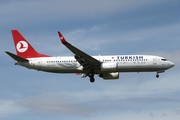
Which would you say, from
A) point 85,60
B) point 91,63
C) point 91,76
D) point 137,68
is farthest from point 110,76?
point 137,68

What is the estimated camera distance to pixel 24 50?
8250 cm

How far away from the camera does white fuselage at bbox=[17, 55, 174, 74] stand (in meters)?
75.9

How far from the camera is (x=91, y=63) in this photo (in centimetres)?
7725

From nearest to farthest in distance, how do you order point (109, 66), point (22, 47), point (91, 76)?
point (109, 66) → point (91, 76) → point (22, 47)

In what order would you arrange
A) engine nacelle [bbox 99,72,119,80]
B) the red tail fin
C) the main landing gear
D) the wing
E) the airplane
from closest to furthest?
the wing → the airplane → the main landing gear → engine nacelle [bbox 99,72,119,80] → the red tail fin

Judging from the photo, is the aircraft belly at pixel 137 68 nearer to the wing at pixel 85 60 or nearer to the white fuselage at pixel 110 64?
the white fuselage at pixel 110 64

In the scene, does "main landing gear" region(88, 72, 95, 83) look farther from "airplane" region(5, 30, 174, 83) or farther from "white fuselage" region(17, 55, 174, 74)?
A: "white fuselage" region(17, 55, 174, 74)

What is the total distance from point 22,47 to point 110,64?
15.9 m

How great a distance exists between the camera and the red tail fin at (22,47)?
8138cm

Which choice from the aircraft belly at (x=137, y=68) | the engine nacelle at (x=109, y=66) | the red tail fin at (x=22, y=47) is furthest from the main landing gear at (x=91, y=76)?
the red tail fin at (x=22, y=47)

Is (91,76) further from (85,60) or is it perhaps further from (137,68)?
(137,68)

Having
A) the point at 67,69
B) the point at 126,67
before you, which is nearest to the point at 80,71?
the point at 67,69

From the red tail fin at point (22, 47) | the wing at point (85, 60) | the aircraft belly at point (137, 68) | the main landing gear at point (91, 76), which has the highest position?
the red tail fin at point (22, 47)

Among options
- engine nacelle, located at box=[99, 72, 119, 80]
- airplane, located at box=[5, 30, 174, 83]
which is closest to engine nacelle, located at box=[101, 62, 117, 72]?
airplane, located at box=[5, 30, 174, 83]
